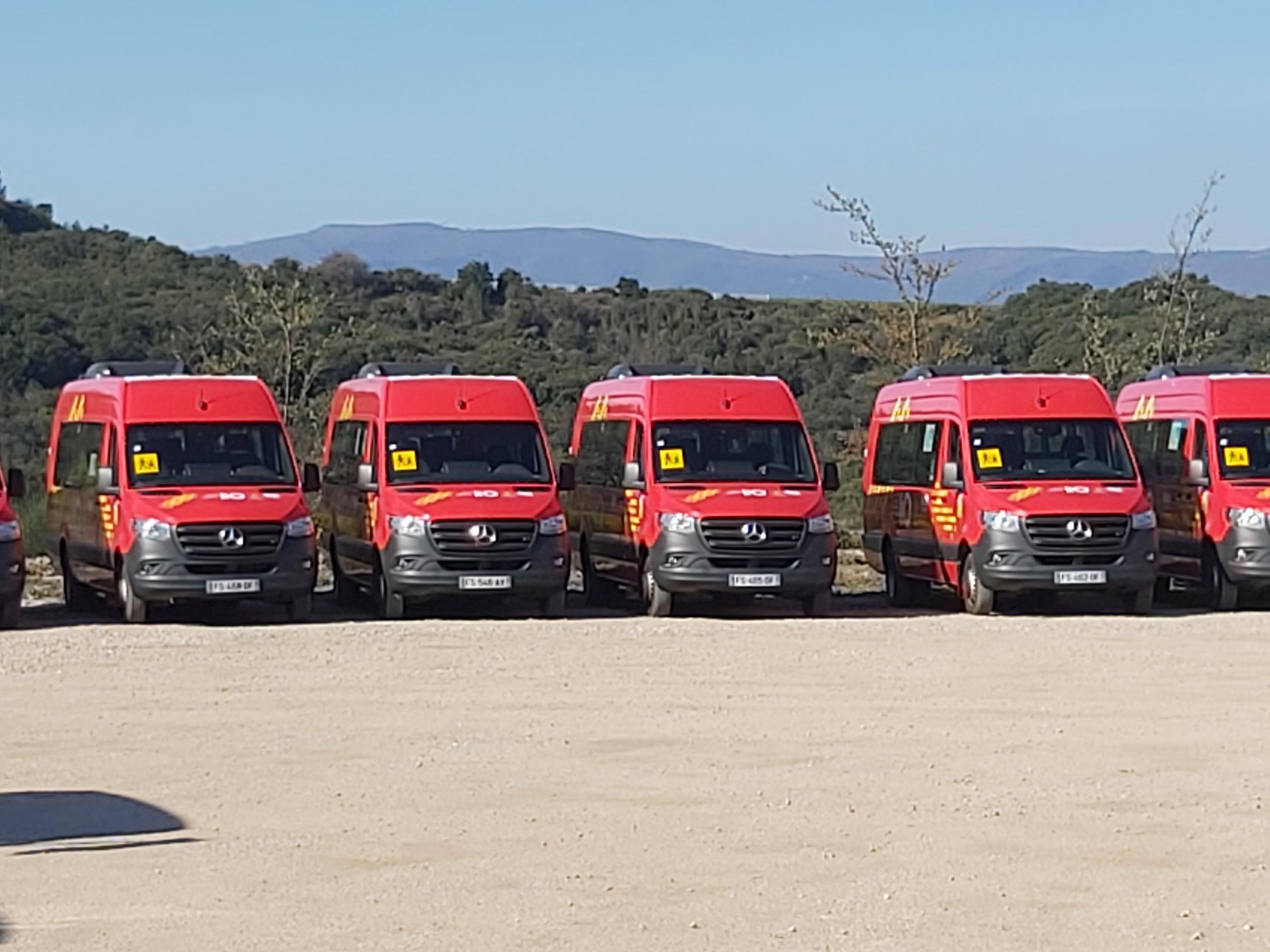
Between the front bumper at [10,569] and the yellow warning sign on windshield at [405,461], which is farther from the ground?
the yellow warning sign on windshield at [405,461]

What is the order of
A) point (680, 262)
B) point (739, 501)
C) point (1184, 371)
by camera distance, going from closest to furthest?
1. point (739, 501)
2. point (1184, 371)
3. point (680, 262)

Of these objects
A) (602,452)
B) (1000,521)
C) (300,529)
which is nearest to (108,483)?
(300,529)

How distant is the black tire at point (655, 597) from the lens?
21125 millimetres

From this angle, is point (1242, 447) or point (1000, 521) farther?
point (1242, 447)

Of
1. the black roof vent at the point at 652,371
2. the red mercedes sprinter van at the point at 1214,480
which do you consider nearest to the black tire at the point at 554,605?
the black roof vent at the point at 652,371

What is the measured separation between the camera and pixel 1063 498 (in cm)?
2105

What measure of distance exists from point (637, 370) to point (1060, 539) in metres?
4.77

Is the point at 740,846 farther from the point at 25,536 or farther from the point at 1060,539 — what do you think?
the point at 25,536

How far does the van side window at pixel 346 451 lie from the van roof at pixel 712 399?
8.35ft

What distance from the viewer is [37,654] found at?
59.8 ft

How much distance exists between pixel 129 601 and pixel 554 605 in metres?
3.75

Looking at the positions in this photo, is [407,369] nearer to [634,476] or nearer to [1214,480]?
[634,476]

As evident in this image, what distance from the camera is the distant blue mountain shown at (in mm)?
44312

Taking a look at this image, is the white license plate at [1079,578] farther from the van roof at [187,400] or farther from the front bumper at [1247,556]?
the van roof at [187,400]
